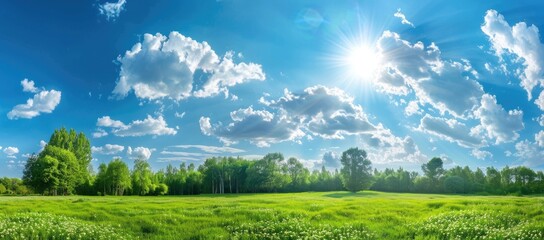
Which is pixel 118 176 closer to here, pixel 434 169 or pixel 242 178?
pixel 242 178

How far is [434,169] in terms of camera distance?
125 m

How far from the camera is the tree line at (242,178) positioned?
107 meters

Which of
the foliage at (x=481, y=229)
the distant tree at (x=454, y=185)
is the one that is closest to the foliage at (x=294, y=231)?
the foliage at (x=481, y=229)

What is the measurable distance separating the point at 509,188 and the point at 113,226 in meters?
120

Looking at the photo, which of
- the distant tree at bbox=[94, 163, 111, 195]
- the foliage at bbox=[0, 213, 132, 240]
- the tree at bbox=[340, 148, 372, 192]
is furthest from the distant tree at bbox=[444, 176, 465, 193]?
the foliage at bbox=[0, 213, 132, 240]

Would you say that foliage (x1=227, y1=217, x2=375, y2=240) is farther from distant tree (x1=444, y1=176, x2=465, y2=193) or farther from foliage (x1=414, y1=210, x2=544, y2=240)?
distant tree (x1=444, y1=176, x2=465, y2=193)

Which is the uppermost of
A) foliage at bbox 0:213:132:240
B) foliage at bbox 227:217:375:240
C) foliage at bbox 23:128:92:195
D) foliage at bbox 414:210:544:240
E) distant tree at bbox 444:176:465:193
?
foliage at bbox 23:128:92:195

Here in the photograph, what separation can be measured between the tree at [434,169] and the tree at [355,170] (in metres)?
28.0

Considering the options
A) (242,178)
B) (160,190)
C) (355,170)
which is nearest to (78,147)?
(160,190)

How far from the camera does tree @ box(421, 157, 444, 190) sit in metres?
124

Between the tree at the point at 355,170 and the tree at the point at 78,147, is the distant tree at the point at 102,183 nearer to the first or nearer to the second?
the tree at the point at 78,147

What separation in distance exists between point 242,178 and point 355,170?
48551mm

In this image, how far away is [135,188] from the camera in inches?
4801

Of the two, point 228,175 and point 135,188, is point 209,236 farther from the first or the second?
point 228,175
